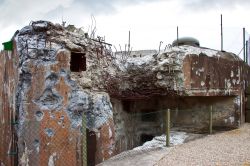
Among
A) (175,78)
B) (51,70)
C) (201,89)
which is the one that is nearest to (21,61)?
(51,70)

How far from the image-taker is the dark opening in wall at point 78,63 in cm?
691

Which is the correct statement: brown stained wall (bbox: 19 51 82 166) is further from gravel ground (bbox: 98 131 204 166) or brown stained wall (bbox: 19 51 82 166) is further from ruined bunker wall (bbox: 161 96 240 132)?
ruined bunker wall (bbox: 161 96 240 132)

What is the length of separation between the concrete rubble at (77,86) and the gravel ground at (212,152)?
1.43 m

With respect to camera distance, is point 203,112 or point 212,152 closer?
point 212,152

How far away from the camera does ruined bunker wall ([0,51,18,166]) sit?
21.7 ft

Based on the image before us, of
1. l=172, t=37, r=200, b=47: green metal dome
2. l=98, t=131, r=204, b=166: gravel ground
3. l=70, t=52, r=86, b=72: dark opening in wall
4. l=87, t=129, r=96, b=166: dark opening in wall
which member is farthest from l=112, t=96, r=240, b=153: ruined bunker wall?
l=70, t=52, r=86, b=72: dark opening in wall

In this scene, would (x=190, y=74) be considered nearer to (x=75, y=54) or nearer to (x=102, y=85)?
(x=102, y=85)

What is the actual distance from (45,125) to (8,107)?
1065 mm

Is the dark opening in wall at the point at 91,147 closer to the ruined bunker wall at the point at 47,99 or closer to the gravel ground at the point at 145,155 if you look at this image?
the ruined bunker wall at the point at 47,99

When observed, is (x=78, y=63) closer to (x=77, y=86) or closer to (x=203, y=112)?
(x=77, y=86)

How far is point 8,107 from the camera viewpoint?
684 centimetres

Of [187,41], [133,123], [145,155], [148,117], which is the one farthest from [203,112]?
[145,155]

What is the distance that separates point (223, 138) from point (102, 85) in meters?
3.07

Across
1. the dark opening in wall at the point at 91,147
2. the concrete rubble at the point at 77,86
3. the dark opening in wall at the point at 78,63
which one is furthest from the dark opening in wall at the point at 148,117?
the dark opening in wall at the point at 78,63
